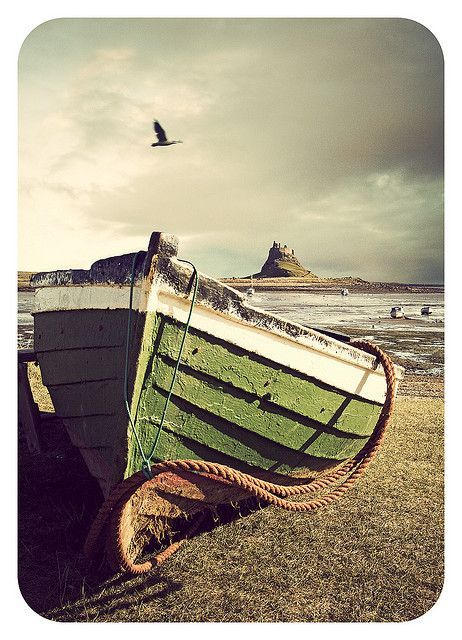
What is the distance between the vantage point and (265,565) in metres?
2.76

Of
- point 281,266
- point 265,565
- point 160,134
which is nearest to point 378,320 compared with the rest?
point 281,266

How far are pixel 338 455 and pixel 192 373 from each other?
97cm

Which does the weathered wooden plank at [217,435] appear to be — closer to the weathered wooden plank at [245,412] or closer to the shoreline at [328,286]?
the weathered wooden plank at [245,412]

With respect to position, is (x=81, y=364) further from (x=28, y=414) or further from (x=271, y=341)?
(x=28, y=414)

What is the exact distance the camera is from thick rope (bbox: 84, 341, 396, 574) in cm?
218

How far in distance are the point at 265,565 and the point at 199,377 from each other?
1.04 meters

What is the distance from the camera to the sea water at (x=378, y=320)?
7.19m

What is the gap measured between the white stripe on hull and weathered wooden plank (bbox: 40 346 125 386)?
0.19 metres

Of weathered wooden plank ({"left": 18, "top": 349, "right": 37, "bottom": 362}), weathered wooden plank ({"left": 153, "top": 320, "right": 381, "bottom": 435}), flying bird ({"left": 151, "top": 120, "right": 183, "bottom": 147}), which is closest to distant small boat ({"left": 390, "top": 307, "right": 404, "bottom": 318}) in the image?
flying bird ({"left": 151, "top": 120, "right": 183, "bottom": 147})

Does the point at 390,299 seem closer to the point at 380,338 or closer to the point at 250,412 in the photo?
the point at 380,338

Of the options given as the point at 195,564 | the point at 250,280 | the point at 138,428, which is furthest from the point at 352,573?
the point at 250,280

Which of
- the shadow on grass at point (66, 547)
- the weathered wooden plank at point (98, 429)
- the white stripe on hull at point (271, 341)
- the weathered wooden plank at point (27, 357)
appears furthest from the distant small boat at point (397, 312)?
the weathered wooden plank at point (98, 429)

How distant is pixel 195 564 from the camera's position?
9.00 ft

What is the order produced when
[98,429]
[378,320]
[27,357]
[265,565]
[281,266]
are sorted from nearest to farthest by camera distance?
[98,429]
[265,565]
[27,357]
[281,266]
[378,320]
